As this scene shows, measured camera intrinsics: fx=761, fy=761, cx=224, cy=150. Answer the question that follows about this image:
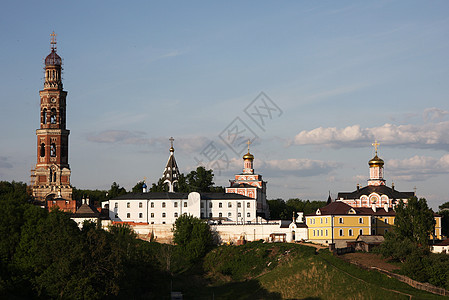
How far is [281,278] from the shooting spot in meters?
69.4

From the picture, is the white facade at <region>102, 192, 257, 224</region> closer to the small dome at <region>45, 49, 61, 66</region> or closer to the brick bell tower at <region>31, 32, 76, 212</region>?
the brick bell tower at <region>31, 32, 76, 212</region>

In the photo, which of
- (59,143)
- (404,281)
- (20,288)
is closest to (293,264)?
(404,281)

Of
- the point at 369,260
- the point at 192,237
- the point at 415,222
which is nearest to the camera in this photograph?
the point at 369,260

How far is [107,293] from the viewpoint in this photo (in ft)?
185

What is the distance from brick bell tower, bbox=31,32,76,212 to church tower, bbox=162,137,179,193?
13.3 metres

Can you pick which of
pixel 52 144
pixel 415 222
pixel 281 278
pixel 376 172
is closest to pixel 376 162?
pixel 376 172

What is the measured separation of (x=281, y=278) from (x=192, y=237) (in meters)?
15.1

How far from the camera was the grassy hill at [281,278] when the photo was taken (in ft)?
212

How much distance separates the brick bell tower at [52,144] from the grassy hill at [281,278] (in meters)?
30.8

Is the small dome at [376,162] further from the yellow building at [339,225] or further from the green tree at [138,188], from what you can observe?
the green tree at [138,188]

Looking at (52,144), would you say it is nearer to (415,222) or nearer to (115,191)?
(115,191)

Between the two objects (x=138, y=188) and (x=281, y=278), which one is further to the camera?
(x=138, y=188)

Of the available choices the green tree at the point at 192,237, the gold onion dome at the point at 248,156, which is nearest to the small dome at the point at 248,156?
the gold onion dome at the point at 248,156

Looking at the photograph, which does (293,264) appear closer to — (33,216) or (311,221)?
(311,221)
